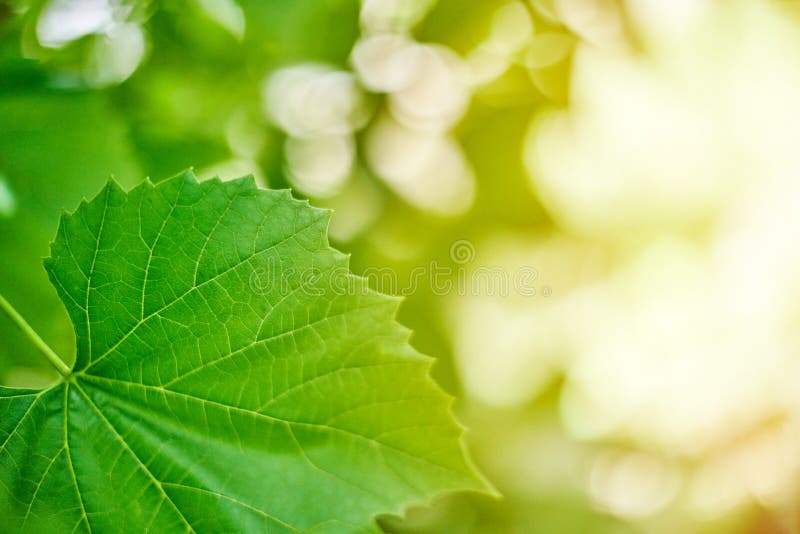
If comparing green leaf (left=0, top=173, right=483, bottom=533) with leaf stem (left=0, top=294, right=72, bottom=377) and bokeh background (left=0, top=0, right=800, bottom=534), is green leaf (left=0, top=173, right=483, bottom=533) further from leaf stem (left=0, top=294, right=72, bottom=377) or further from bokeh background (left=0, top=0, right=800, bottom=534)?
bokeh background (left=0, top=0, right=800, bottom=534)

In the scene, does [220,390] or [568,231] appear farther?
[568,231]

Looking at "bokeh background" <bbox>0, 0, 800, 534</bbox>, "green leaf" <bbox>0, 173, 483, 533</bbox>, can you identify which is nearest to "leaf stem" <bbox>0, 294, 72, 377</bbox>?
"green leaf" <bbox>0, 173, 483, 533</bbox>

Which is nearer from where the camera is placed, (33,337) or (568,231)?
(33,337)

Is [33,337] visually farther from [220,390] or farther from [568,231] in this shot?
[568,231]

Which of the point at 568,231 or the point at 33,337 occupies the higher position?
the point at 568,231

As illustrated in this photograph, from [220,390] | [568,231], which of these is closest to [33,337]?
[220,390]
